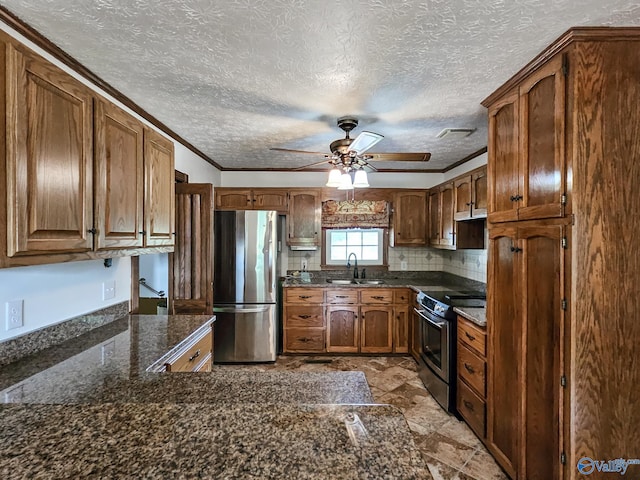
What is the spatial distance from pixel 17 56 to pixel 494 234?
245cm

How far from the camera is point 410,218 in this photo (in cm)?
411

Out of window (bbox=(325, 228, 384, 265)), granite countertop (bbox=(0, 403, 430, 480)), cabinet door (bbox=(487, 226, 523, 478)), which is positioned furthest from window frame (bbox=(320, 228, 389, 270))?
granite countertop (bbox=(0, 403, 430, 480))

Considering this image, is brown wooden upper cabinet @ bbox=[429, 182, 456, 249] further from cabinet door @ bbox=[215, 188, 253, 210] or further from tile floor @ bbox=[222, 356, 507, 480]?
cabinet door @ bbox=[215, 188, 253, 210]

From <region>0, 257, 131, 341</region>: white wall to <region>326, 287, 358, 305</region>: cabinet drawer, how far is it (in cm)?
222

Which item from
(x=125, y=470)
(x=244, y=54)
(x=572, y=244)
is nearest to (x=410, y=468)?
(x=125, y=470)

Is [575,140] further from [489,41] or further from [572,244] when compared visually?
[489,41]

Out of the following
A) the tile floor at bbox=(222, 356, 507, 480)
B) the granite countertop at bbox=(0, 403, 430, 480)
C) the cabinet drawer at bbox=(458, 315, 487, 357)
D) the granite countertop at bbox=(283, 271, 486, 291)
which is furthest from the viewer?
the granite countertop at bbox=(283, 271, 486, 291)

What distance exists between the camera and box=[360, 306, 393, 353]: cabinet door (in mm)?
3818

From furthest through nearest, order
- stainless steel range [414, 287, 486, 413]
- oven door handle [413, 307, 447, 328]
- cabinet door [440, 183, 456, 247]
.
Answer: cabinet door [440, 183, 456, 247] → oven door handle [413, 307, 447, 328] → stainless steel range [414, 287, 486, 413]

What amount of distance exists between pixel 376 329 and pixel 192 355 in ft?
7.90

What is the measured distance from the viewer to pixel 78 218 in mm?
1351

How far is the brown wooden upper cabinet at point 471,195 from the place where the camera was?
2785mm

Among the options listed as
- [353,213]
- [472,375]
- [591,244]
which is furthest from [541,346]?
[353,213]

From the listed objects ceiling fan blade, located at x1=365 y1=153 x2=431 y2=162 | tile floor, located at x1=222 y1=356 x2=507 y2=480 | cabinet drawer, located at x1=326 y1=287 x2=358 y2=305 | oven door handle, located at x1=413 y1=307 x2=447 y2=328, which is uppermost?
ceiling fan blade, located at x1=365 y1=153 x2=431 y2=162
